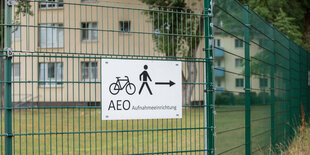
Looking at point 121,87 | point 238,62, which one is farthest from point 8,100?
point 238,62

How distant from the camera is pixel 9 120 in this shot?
4379 millimetres

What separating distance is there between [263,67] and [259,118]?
0.84 meters

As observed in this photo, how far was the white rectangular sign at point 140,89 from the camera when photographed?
468 centimetres

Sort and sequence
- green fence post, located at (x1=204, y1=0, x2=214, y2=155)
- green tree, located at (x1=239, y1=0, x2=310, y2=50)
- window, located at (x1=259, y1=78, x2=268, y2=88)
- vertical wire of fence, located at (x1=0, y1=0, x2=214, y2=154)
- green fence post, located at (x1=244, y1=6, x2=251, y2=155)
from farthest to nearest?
green tree, located at (x1=239, y1=0, x2=310, y2=50), window, located at (x1=259, y1=78, x2=268, y2=88), green fence post, located at (x1=244, y1=6, x2=251, y2=155), green fence post, located at (x1=204, y1=0, x2=214, y2=155), vertical wire of fence, located at (x1=0, y1=0, x2=214, y2=154)

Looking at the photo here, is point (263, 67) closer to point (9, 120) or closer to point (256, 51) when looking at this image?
point (256, 51)

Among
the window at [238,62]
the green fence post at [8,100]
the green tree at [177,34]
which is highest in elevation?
the green tree at [177,34]

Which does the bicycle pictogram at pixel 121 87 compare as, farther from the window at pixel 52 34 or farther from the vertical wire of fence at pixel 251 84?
the vertical wire of fence at pixel 251 84

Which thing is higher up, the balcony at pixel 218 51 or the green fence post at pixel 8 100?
the balcony at pixel 218 51

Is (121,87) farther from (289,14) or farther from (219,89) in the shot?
(289,14)

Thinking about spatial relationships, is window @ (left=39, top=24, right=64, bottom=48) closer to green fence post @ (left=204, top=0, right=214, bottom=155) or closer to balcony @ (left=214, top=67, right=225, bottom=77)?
green fence post @ (left=204, top=0, right=214, bottom=155)

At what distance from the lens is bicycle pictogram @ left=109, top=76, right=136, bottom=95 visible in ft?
15.4

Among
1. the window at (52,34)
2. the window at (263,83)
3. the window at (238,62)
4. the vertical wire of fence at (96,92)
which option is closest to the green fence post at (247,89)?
the window at (238,62)

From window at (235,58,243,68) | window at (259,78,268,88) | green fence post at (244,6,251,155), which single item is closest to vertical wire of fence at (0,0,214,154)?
window at (235,58,243,68)

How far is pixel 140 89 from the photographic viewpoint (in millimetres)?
4809
